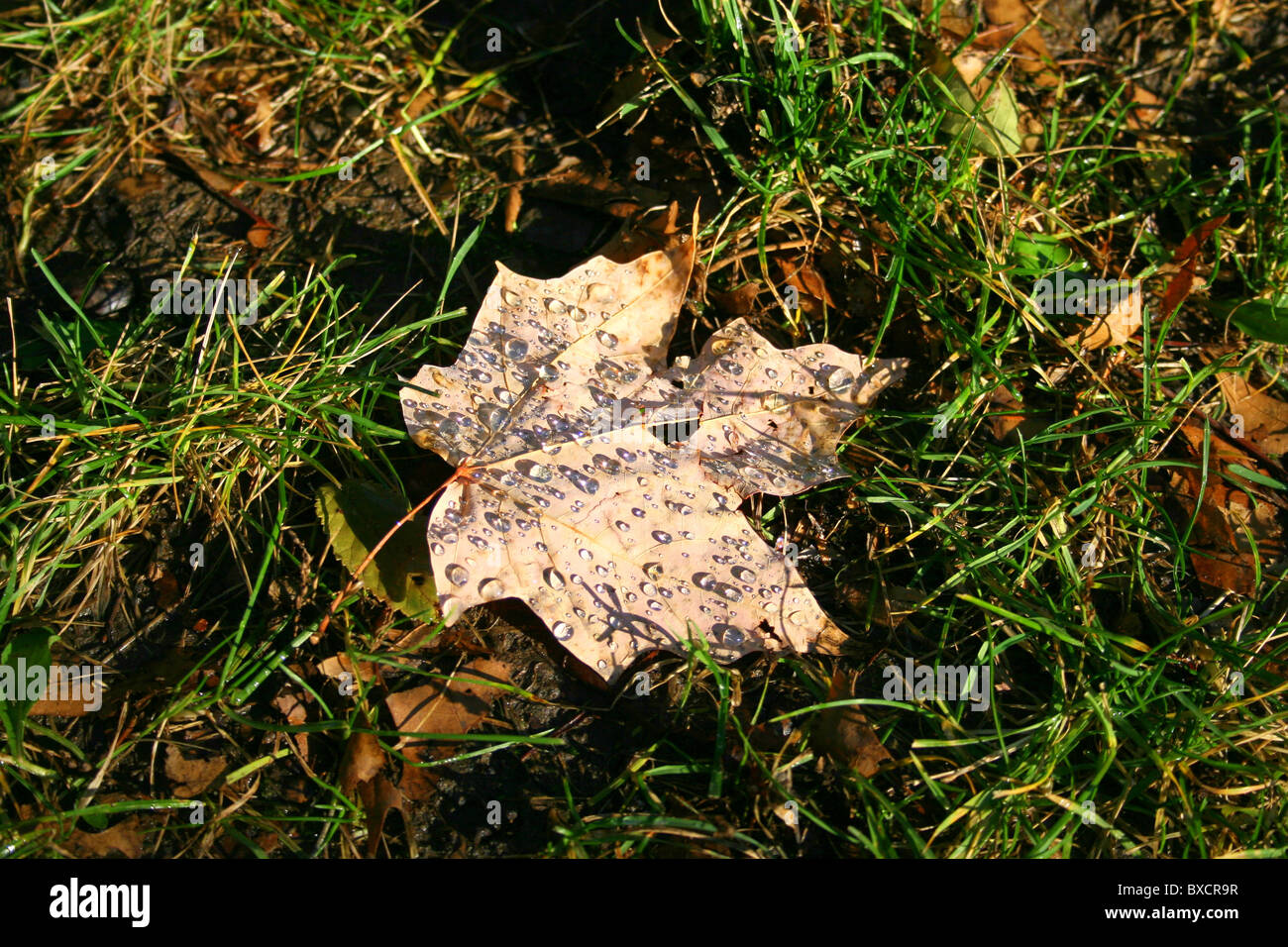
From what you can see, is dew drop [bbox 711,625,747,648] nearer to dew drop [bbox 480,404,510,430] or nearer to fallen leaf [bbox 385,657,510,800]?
fallen leaf [bbox 385,657,510,800]

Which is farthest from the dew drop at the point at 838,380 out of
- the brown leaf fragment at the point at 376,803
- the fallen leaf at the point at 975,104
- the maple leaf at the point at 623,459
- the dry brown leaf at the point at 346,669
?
the brown leaf fragment at the point at 376,803

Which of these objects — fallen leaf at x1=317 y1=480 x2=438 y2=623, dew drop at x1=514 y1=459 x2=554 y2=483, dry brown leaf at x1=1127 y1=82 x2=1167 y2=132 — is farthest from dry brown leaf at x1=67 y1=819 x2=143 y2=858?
dry brown leaf at x1=1127 y1=82 x2=1167 y2=132

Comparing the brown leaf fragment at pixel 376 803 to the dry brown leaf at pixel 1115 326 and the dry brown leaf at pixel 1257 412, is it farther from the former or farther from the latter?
the dry brown leaf at pixel 1257 412

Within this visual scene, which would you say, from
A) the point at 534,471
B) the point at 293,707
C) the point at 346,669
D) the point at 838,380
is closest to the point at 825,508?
the point at 838,380

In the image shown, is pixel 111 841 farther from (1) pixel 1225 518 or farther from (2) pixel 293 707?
(1) pixel 1225 518

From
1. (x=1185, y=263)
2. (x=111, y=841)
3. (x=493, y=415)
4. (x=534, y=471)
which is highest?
(x=1185, y=263)

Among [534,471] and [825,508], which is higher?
[534,471]
